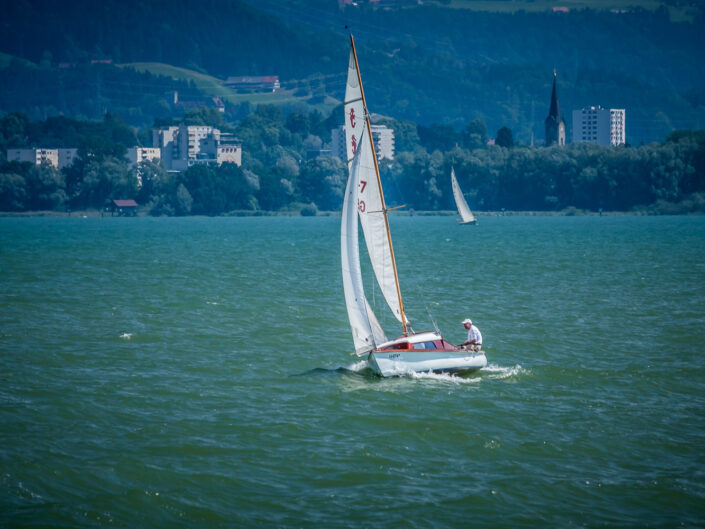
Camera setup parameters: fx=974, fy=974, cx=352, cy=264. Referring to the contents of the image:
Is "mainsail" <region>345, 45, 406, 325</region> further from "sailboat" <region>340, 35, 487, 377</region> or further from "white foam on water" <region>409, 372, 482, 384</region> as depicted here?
"white foam on water" <region>409, 372, 482, 384</region>

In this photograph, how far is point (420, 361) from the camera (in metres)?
36.2

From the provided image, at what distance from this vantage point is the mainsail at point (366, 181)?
36562mm

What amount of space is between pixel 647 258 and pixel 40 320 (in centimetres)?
6972

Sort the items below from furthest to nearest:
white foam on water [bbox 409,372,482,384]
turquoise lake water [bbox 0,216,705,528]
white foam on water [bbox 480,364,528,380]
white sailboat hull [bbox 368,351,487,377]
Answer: white foam on water [bbox 480,364,528,380]
white foam on water [bbox 409,372,482,384]
white sailboat hull [bbox 368,351,487,377]
turquoise lake water [bbox 0,216,705,528]

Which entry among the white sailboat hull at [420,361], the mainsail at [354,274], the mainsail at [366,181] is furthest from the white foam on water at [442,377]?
the mainsail at [366,181]

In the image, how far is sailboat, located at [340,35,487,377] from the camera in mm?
36062

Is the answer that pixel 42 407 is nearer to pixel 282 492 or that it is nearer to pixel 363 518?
pixel 282 492

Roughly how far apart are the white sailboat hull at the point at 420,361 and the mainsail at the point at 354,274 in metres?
1.00

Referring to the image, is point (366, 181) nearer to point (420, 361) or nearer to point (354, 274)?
point (354, 274)

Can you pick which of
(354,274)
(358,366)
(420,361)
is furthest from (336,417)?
(358,366)

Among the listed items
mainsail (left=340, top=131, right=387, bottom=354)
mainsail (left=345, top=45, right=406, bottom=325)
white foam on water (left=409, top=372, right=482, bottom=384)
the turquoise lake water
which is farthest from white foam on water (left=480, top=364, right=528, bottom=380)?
mainsail (left=340, top=131, right=387, bottom=354)

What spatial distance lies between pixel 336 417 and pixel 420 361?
5455 mm

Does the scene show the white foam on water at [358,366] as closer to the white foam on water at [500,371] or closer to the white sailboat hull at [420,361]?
the white sailboat hull at [420,361]

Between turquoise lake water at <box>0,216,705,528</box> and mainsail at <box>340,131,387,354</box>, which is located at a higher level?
mainsail at <box>340,131,387,354</box>
